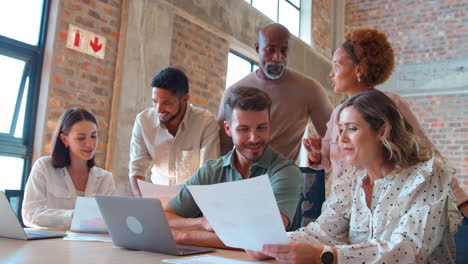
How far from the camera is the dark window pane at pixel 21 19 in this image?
3.75 m

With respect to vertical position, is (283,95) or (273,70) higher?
(273,70)

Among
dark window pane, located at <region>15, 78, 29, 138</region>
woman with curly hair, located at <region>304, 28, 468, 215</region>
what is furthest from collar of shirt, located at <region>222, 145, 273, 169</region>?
dark window pane, located at <region>15, 78, 29, 138</region>

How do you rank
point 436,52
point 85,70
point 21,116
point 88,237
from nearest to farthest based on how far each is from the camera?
point 88,237 → point 21,116 → point 85,70 → point 436,52

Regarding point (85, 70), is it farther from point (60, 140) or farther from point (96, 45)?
point (60, 140)

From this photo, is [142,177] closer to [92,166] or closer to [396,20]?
[92,166]

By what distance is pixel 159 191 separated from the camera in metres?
2.13

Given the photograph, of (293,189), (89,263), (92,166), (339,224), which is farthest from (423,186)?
(92,166)

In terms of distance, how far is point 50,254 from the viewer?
4.61ft

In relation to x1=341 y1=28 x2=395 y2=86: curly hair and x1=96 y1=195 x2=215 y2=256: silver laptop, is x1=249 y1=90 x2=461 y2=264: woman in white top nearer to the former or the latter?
x1=96 y1=195 x2=215 y2=256: silver laptop

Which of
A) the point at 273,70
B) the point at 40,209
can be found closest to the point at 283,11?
the point at 273,70

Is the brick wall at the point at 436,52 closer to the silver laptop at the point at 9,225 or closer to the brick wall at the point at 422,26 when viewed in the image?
the brick wall at the point at 422,26

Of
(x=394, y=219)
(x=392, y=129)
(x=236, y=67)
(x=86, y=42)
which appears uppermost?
(x=236, y=67)

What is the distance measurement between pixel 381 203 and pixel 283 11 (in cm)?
651

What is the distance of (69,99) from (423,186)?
3.19m
